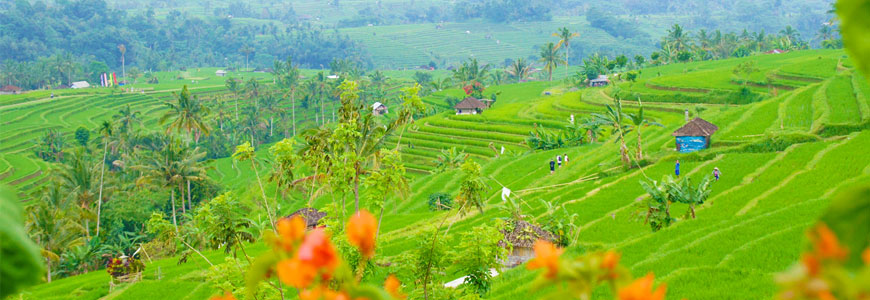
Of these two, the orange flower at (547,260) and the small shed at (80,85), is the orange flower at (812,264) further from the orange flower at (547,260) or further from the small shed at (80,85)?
the small shed at (80,85)

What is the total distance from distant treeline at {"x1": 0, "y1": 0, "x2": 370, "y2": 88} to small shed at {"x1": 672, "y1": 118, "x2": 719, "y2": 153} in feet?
278

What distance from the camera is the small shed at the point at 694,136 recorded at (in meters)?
23.7

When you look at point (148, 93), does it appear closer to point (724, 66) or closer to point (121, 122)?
point (121, 122)

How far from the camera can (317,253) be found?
889 mm

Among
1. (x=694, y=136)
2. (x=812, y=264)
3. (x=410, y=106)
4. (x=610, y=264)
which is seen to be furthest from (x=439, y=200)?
(x=812, y=264)

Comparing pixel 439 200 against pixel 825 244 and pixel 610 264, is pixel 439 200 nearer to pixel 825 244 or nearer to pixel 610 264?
pixel 610 264

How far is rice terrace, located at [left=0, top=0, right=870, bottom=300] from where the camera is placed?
1083 millimetres

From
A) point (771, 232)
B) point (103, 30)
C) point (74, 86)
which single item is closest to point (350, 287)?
point (771, 232)

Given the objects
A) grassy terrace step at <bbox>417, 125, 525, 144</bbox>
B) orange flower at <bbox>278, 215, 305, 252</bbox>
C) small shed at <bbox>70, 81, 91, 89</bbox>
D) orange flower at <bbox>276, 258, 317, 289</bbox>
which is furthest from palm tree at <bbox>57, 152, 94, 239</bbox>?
small shed at <bbox>70, 81, 91, 89</bbox>

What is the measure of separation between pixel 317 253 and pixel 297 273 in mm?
39

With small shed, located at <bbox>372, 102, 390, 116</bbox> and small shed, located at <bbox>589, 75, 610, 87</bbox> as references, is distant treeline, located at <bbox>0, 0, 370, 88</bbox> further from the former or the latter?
small shed, located at <bbox>589, 75, 610, 87</bbox>

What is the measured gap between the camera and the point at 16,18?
4299 inches

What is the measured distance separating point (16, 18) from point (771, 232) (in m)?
121

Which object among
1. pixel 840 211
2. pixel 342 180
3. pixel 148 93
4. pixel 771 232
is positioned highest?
pixel 840 211
